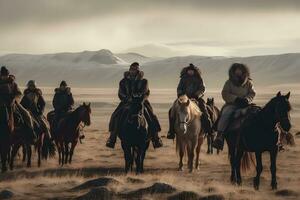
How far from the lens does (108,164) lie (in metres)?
20.8

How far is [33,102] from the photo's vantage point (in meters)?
19.3

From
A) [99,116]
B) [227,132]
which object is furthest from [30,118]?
[99,116]

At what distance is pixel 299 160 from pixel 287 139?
723 cm

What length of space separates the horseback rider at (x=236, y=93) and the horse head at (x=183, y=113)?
1248mm

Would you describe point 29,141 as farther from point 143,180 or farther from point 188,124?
point 188,124

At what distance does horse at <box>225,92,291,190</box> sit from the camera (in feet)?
43.3

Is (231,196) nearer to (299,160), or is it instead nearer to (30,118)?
(30,118)

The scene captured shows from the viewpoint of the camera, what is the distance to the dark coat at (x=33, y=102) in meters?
19.3

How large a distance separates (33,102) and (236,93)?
678cm

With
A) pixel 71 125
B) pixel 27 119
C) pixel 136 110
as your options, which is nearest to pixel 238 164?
pixel 136 110

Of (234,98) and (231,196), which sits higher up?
(234,98)

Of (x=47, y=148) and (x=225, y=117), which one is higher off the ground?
(x=225, y=117)

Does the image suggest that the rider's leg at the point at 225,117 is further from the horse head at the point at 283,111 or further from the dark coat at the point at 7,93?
the dark coat at the point at 7,93

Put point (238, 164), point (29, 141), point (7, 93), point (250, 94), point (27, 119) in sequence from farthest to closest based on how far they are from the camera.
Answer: point (29, 141)
point (27, 119)
point (7, 93)
point (250, 94)
point (238, 164)
